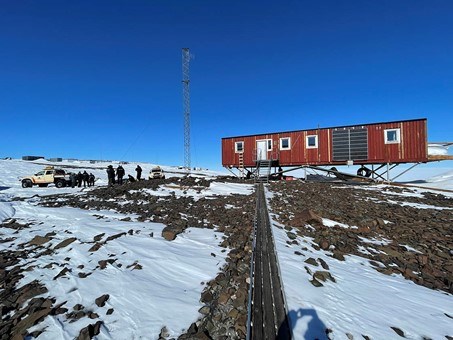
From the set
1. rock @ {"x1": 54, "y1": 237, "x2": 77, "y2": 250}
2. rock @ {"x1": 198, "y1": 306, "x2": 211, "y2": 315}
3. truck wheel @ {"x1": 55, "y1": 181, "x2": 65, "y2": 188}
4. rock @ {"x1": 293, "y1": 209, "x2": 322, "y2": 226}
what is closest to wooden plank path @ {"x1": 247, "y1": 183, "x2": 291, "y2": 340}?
rock @ {"x1": 198, "y1": 306, "x2": 211, "y2": 315}

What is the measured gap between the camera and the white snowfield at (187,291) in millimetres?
3254

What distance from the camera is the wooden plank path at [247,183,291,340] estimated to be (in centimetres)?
326

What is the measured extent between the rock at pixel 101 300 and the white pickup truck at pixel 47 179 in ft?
77.7

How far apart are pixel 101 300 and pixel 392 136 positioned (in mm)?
27067

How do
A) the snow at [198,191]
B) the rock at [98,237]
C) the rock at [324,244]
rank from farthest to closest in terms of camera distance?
the snow at [198,191] < the rock at [324,244] < the rock at [98,237]

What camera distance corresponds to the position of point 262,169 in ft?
91.1

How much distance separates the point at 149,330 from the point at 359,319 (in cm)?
304

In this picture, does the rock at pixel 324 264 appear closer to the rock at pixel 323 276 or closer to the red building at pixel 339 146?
the rock at pixel 323 276

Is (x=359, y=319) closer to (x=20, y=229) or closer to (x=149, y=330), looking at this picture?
(x=149, y=330)

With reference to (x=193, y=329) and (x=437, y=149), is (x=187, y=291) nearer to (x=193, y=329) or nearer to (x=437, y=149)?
(x=193, y=329)

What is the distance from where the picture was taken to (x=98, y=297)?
3.82 metres

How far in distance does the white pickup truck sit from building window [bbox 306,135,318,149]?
25.7m

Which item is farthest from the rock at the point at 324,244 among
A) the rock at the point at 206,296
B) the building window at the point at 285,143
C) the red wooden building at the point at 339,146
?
the building window at the point at 285,143

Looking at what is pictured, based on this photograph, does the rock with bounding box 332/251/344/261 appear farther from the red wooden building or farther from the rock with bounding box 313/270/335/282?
the red wooden building
